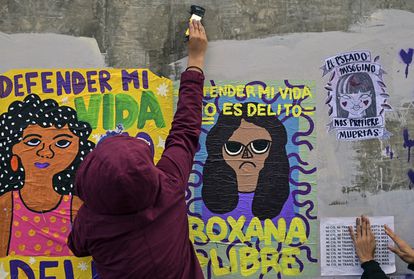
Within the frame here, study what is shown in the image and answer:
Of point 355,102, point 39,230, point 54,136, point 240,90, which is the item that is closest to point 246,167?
point 240,90

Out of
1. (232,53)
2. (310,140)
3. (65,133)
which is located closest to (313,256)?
(310,140)

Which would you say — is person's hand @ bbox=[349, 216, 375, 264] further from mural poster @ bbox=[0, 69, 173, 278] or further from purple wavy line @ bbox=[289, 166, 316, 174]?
mural poster @ bbox=[0, 69, 173, 278]

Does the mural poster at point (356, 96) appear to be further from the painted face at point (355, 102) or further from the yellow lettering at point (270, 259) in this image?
the yellow lettering at point (270, 259)

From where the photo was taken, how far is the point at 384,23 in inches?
102

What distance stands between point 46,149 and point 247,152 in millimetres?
1197

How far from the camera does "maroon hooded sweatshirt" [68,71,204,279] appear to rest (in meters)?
1.56

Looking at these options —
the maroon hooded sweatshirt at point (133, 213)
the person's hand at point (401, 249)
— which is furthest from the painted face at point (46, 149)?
the person's hand at point (401, 249)

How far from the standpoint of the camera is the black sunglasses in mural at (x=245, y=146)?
2580 mm

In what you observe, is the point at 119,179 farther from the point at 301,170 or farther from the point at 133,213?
the point at 301,170

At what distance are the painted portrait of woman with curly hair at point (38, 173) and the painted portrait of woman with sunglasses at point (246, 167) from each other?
76 cm

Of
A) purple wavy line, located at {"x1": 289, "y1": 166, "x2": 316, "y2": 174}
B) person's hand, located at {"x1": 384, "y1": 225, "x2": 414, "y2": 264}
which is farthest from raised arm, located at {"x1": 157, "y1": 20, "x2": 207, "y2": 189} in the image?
person's hand, located at {"x1": 384, "y1": 225, "x2": 414, "y2": 264}

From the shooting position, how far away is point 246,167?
8.46 ft

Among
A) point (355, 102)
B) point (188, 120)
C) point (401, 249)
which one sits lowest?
point (401, 249)

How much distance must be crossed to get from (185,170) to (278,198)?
79 centimetres
